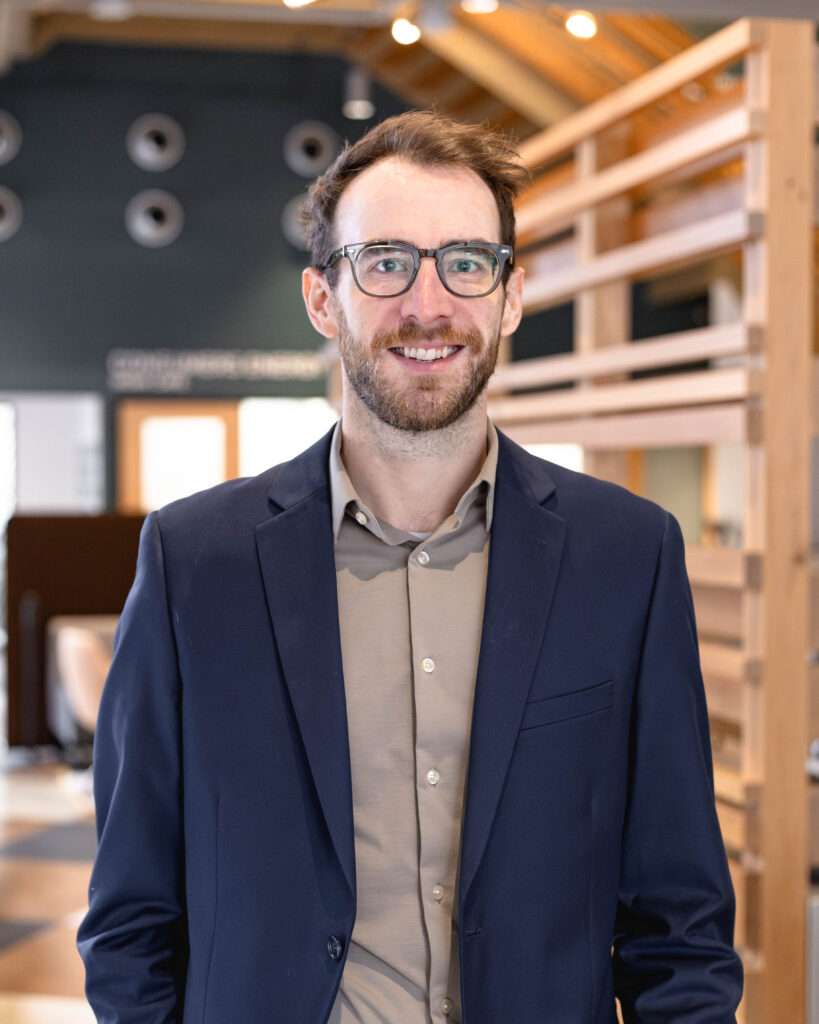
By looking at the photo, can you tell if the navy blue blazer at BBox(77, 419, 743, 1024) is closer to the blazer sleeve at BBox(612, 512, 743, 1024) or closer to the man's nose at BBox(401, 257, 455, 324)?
the blazer sleeve at BBox(612, 512, 743, 1024)

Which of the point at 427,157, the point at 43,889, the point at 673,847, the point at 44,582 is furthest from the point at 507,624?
the point at 44,582

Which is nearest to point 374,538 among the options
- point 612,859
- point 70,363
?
point 612,859

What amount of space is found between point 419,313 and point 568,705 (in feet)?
1.55

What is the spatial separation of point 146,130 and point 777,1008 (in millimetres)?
10554

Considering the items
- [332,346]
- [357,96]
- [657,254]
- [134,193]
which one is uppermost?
[357,96]

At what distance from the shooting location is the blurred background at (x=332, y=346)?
335 cm

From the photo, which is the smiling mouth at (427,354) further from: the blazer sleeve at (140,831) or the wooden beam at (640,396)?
the wooden beam at (640,396)

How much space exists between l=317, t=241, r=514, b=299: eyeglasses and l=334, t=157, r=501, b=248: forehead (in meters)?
0.01

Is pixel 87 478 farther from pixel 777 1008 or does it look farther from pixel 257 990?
pixel 257 990

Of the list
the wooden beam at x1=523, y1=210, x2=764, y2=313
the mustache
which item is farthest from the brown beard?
the wooden beam at x1=523, y1=210, x2=764, y2=313

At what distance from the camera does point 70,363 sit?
1229 cm

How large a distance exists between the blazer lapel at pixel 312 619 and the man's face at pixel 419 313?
0.14 m

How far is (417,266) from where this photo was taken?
1584 millimetres

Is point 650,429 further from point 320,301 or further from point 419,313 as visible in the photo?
point 419,313
